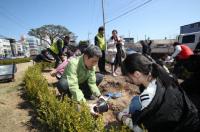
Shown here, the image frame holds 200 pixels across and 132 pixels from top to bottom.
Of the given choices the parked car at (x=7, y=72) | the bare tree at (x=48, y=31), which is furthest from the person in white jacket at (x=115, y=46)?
the bare tree at (x=48, y=31)

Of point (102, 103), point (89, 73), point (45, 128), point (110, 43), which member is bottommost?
point (45, 128)

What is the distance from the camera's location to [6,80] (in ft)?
31.8

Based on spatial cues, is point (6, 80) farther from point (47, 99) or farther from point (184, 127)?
point (184, 127)

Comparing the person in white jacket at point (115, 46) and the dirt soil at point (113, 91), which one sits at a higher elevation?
the person in white jacket at point (115, 46)

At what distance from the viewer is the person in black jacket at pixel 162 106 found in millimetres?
2062

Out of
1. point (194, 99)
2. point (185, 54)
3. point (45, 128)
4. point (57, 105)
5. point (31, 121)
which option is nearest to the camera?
point (194, 99)

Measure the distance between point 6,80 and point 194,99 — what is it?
28.4 feet

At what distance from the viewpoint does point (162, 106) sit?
2051 mm

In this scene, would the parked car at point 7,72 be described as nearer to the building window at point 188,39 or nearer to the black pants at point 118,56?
the black pants at point 118,56

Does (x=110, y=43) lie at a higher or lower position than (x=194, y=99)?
higher

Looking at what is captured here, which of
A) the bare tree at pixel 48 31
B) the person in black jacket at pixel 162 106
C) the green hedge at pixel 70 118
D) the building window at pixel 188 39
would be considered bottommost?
the green hedge at pixel 70 118

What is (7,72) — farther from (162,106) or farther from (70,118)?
(162,106)

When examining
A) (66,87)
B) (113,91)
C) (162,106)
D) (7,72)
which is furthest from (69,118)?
(7,72)

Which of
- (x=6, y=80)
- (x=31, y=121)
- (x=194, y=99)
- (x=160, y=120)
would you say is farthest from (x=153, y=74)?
(x=6, y=80)
